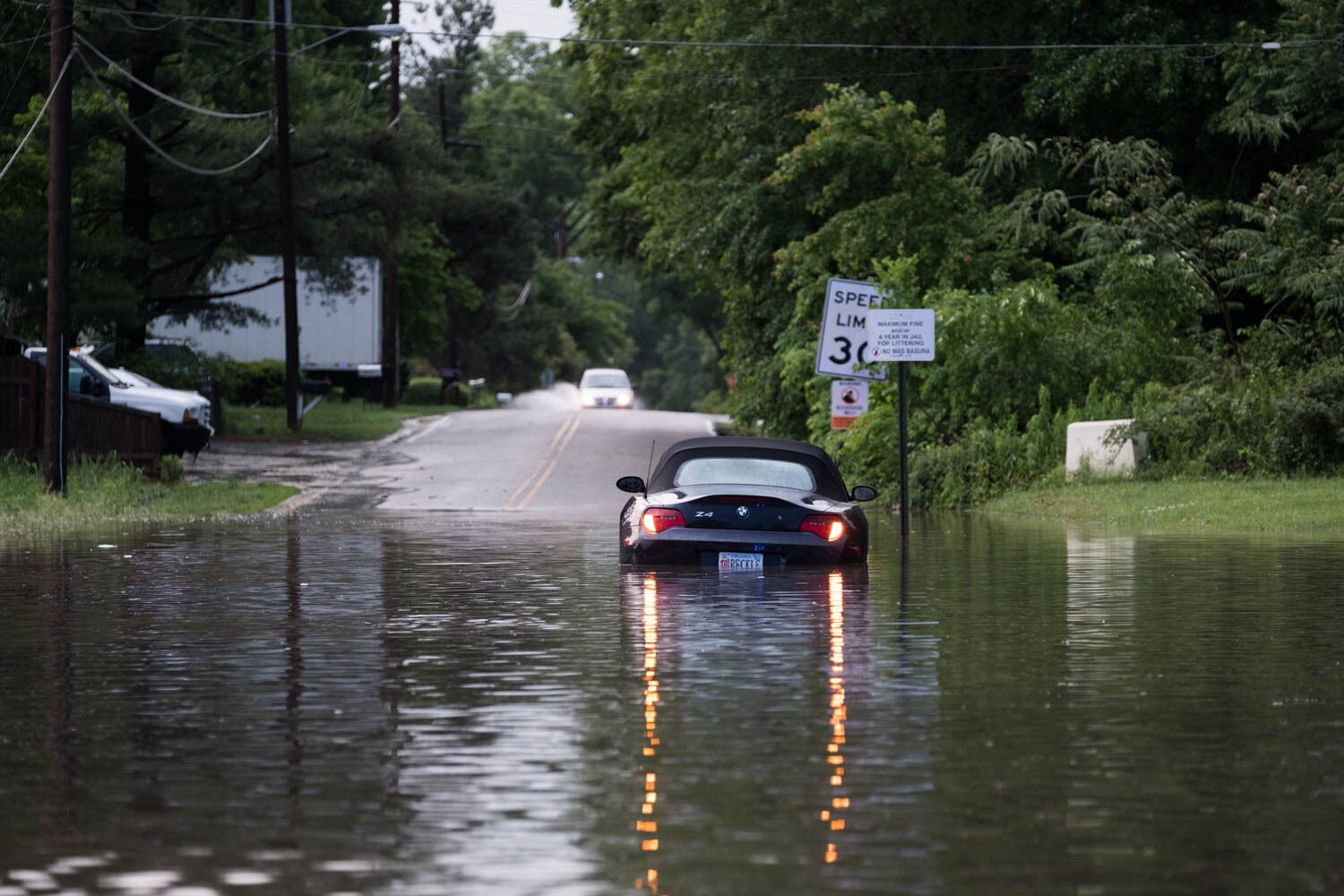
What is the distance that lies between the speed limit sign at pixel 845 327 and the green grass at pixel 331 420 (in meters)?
21.5

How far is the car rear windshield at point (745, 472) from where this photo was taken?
19859 millimetres

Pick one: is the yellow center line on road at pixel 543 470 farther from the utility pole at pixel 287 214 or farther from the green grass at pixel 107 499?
the utility pole at pixel 287 214

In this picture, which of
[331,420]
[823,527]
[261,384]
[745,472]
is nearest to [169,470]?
[745,472]

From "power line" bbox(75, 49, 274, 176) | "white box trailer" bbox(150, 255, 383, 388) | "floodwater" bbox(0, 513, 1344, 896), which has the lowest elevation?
"floodwater" bbox(0, 513, 1344, 896)

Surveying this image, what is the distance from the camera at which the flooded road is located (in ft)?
25.5

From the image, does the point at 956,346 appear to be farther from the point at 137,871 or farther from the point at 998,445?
the point at 137,871

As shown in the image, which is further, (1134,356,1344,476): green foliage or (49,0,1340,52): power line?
(49,0,1340,52): power line

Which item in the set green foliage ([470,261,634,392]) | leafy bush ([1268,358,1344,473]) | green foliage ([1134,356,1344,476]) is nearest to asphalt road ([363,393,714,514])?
green foliage ([1134,356,1344,476])

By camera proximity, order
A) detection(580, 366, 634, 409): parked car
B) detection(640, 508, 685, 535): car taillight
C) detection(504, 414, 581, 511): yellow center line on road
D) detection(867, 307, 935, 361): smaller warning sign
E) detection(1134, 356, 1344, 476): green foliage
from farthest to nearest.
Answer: detection(580, 366, 634, 409): parked car < detection(504, 414, 581, 511): yellow center line on road < detection(1134, 356, 1344, 476): green foliage < detection(867, 307, 935, 361): smaller warning sign < detection(640, 508, 685, 535): car taillight

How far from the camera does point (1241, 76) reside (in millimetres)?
44062

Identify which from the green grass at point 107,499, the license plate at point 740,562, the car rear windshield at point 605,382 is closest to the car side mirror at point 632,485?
the license plate at point 740,562

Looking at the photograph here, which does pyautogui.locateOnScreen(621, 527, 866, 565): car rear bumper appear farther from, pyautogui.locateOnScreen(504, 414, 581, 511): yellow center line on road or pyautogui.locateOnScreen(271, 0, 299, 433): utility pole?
pyautogui.locateOnScreen(271, 0, 299, 433): utility pole

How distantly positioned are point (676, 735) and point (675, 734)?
0.10ft

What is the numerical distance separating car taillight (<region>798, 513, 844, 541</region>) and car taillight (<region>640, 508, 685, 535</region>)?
1015 millimetres
